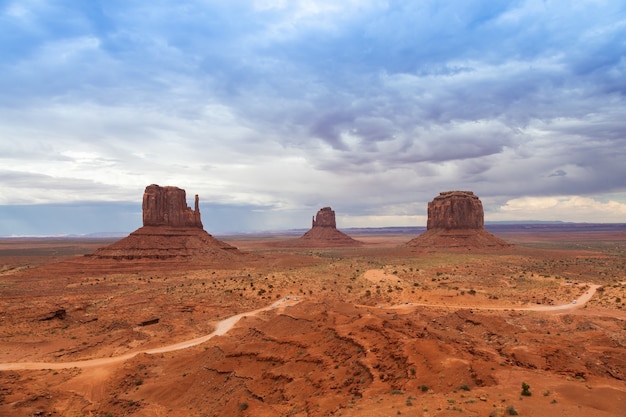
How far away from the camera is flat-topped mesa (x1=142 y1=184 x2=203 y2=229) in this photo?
94.4m

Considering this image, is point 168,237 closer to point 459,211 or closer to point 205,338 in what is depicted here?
point 205,338

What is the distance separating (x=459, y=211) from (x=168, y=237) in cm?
8683

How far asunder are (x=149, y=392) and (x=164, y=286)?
37.5m

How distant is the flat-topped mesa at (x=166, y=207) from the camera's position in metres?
94.4

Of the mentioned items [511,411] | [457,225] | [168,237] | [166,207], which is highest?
[166,207]

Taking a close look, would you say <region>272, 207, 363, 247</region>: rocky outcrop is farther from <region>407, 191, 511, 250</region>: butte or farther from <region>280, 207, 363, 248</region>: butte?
<region>407, 191, 511, 250</region>: butte

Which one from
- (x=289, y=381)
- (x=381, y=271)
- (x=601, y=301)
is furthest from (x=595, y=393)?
(x=381, y=271)

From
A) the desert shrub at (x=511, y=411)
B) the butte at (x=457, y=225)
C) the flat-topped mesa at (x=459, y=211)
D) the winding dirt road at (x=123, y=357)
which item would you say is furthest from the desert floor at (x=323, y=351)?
the flat-topped mesa at (x=459, y=211)

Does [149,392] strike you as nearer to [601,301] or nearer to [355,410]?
[355,410]

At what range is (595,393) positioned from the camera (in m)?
15.3

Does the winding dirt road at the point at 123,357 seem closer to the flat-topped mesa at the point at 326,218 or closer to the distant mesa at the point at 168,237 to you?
the distant mesa at the point at 168,237

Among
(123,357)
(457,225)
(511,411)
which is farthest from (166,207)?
(511,411)

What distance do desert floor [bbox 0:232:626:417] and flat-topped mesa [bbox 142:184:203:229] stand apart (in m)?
42.9

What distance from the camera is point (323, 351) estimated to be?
854 inches
